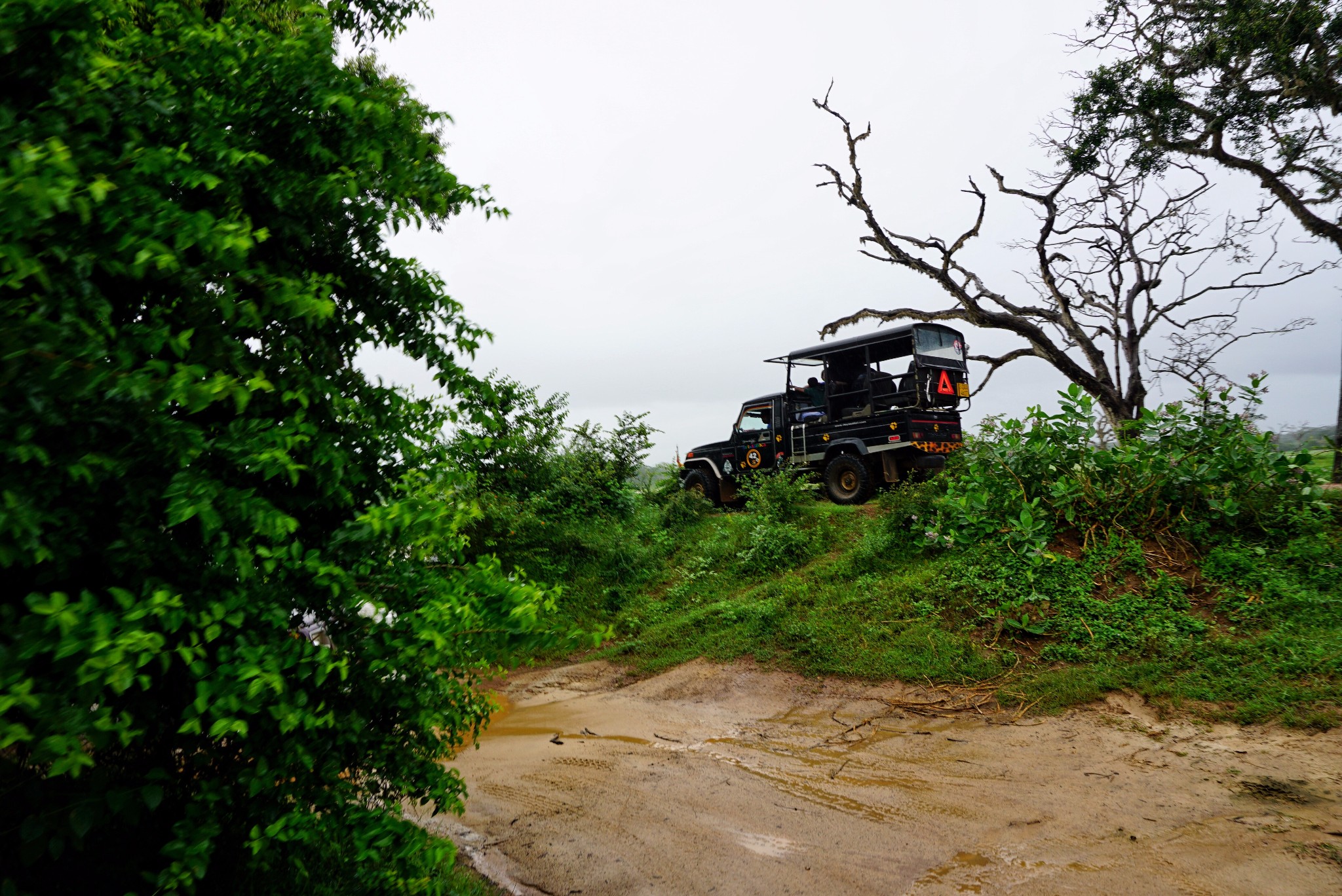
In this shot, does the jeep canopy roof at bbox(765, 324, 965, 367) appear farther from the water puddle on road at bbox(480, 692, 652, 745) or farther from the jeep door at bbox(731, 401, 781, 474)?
the water puddle on road at bbox(480, 692, 652, 745)

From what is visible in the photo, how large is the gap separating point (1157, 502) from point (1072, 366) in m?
7.18

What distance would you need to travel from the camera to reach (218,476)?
2.65m

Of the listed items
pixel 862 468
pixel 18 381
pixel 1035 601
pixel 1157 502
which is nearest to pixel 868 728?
pixel 1035 601

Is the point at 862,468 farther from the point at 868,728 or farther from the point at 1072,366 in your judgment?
the point at 868,728

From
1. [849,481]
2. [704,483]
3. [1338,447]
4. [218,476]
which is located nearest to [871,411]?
[849,481]

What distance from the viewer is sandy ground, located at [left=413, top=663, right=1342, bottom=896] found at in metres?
4.11

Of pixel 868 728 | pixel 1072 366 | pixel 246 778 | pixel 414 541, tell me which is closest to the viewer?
pixel 246 778

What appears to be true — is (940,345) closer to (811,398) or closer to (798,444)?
(811,398)

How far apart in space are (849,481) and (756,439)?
2629 millimetres

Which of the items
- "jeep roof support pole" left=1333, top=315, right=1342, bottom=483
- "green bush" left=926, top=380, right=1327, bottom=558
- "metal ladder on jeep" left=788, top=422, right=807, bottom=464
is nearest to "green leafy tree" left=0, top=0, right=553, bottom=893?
"green bush" left=926, top=380, right=1327, bottom=558

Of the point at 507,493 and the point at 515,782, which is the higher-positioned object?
the point at 507,493

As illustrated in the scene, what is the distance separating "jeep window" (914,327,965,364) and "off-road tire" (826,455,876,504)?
2.28 metres

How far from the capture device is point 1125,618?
763 cm

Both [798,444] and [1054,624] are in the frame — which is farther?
[798,444]
